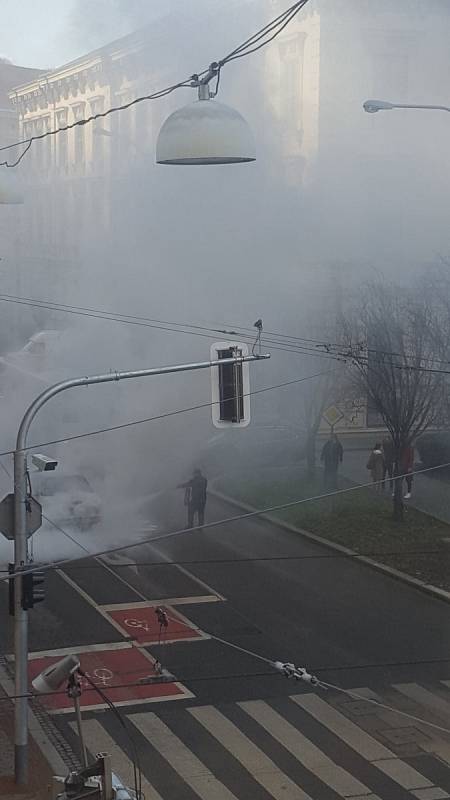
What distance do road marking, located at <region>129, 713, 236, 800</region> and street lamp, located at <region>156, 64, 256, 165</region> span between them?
162 inches

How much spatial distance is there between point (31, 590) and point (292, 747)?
213 cm

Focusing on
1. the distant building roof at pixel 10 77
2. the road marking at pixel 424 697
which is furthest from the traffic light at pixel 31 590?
the distant building roof at pixel 10 77

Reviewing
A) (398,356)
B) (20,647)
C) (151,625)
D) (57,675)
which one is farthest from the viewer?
(398,356)

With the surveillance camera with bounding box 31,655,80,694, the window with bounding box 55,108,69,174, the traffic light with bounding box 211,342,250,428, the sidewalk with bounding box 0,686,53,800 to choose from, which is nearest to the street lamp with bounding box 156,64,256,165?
the traffic light with bounding box 211,342,250,428

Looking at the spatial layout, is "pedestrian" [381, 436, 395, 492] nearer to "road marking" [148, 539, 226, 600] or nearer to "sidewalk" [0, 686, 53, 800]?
"road marking" [148, 539, 226, 600]

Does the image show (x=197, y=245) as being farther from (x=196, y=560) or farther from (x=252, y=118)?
(x=196, y=560)

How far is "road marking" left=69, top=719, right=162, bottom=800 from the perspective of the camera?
6.93m

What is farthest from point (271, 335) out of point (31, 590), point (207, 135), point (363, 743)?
point (207, 135)

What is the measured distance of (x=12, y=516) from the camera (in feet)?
23.7

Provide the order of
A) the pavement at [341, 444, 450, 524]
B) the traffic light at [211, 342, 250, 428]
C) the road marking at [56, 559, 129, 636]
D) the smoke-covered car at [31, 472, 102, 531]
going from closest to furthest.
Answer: the traffic light at [211, 342, 250, 428]
the road marking at [56, 559, 129, 636]
the smoke-covered car at [31, 472, 102, 531]
the pavement at [341, 444, 450, 524]

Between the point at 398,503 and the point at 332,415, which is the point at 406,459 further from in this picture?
the point at 332,415

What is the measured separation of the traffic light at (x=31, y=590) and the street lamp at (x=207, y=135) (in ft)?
10.6

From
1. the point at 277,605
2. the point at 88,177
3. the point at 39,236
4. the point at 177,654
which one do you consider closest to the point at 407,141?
the point at 277,605

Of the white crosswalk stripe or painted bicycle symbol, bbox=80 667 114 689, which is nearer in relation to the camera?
the white crosswalk stripe
